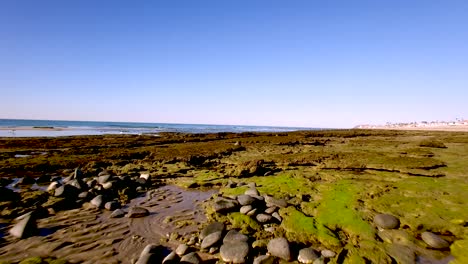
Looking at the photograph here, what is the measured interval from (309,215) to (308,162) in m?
7.29

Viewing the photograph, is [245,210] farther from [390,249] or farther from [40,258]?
[40,258]

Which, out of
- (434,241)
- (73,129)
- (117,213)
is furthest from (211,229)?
(73,129)

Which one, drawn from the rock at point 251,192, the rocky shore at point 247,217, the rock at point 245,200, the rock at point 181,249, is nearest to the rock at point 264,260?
the rocky shore at point 247,217

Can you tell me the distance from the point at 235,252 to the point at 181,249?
3.55ft

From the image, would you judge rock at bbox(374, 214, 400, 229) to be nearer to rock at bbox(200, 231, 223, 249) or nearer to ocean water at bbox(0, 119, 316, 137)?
rock at bbox(200, 231, 223, 249)

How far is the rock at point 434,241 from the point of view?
18.1 ft

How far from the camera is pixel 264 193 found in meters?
9.00

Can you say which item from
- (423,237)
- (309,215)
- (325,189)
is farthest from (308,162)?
(423,237)

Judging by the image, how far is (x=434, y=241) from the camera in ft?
18.3

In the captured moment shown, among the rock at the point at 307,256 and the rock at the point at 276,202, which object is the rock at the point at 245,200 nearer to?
the rock at the point at 276,202

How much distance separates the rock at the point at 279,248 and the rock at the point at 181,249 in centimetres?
164

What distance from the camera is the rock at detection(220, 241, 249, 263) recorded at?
5.11 meters

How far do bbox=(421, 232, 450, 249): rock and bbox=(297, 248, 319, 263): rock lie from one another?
8.29 ft

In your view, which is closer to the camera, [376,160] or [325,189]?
[325,189]
